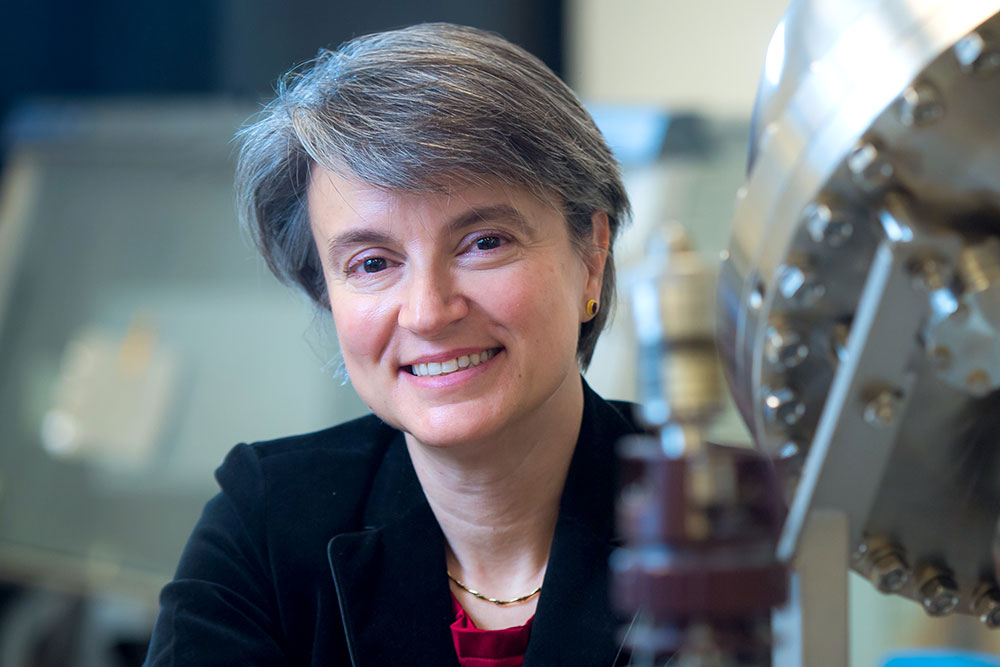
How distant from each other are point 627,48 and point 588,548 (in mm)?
2268

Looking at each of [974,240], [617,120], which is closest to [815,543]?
[974,240]

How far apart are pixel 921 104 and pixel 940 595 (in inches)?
11.0

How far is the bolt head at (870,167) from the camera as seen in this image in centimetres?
49

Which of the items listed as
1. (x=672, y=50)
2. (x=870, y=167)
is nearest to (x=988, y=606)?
(x=870, y=167)

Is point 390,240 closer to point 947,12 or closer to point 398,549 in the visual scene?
point 398,549

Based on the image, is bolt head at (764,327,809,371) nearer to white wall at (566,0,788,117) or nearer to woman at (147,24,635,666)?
woman at (147,24,635,666)

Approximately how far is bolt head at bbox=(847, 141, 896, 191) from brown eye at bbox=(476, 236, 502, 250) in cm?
40

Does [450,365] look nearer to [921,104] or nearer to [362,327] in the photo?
[362,327]

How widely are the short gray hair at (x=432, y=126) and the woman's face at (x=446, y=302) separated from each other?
0.02 meters

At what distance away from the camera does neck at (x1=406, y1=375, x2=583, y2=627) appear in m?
0.95

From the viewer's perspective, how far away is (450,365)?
34.1 inches

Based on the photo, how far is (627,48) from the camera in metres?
2.99

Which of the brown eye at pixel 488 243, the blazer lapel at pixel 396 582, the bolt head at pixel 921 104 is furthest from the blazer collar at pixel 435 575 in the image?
the bolt head at pixel 921 104

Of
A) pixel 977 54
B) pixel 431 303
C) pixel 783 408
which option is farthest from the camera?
pixel 431 303
